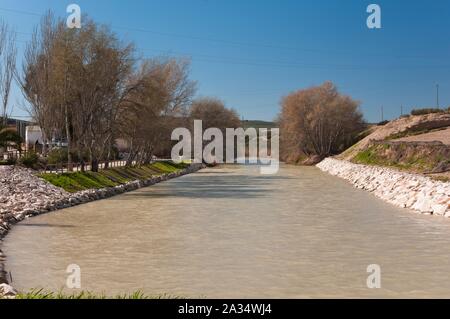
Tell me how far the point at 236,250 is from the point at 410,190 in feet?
51.4

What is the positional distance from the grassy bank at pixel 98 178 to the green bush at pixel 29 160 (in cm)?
406

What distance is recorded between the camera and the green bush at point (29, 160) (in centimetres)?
3528

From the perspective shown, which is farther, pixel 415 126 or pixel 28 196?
pixel 415 126

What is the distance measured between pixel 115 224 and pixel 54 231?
7.76 ft

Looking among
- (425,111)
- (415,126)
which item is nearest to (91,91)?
(415,126)

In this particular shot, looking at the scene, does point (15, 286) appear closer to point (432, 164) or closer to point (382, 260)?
point (382, 260)

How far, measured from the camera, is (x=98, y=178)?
3488 centimetres
